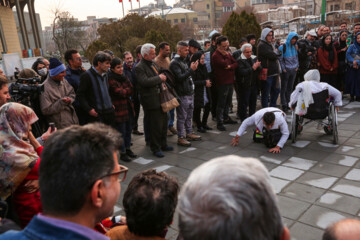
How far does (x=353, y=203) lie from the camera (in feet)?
10.6

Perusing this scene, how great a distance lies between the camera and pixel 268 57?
21.2 feet

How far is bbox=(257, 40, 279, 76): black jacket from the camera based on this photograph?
21.2 feet

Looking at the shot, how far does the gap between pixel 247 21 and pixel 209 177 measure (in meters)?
12.7

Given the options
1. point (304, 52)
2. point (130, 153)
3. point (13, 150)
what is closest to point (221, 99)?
point (130, 153)

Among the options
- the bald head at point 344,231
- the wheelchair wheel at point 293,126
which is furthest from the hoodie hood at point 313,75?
the bald head at point 344,231

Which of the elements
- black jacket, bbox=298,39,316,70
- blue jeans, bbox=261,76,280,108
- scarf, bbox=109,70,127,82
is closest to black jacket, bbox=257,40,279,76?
blue jeans, bbox=261,76,280,108

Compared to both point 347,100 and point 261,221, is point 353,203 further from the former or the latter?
point 347,100

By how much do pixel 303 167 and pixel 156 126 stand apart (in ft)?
7.42

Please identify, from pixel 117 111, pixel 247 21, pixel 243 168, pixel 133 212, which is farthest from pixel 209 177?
pixel 247 21

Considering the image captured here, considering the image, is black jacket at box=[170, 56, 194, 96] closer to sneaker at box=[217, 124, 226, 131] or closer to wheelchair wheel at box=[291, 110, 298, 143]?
sneaker at box=[217, 124, 226, 131]

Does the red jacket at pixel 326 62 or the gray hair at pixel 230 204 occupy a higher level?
the gray hair at pixel 230 204

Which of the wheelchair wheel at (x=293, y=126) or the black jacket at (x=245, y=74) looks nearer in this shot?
the wheelchair wheel at (x=293, y=126)

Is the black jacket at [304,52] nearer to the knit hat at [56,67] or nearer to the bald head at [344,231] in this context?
the knit hat at [56,67]

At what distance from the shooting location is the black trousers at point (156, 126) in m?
4.92
